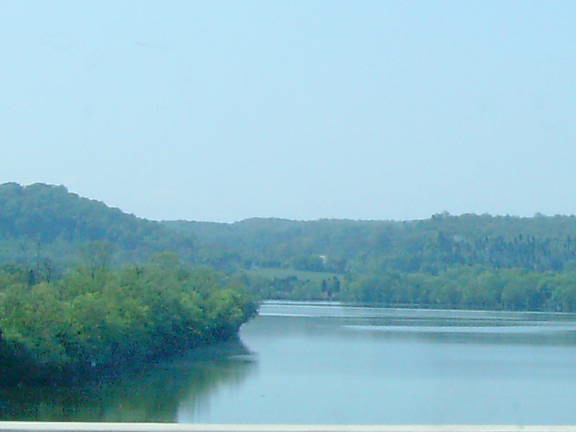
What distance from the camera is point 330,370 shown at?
131 ft

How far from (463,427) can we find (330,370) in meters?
34.8

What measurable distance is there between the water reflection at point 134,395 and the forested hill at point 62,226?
5876cm

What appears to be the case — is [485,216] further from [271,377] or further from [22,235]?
[271,377]

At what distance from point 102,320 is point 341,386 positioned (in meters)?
9.03

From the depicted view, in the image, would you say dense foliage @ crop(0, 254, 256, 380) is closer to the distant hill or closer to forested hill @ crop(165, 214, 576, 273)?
the distant hill

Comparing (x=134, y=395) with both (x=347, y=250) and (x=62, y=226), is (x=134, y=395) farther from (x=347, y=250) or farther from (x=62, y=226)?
(x=347, y=250)

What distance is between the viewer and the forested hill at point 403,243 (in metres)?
149

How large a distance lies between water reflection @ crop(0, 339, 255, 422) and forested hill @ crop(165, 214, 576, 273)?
100113mm

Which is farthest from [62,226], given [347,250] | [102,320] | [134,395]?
[134,395]

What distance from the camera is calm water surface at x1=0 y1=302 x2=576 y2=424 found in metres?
26.1

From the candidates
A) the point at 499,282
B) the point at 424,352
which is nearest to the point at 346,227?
the point at 499,282

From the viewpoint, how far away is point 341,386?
33.8 metres

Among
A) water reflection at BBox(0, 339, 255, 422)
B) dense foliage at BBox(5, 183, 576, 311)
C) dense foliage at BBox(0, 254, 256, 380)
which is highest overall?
dense foliage at BBox(5, 183, 576, 311)

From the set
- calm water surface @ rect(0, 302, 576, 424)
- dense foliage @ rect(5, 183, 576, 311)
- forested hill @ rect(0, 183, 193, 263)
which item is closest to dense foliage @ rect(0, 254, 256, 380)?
calm water surface @ rect(0, 302, 576, 424)
